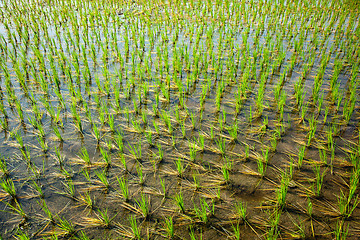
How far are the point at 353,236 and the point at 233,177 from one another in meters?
0.90

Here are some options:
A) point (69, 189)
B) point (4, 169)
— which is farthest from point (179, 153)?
point (4, 169)

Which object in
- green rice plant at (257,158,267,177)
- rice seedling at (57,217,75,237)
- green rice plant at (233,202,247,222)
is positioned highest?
green rice plant at (257,158,267,177)

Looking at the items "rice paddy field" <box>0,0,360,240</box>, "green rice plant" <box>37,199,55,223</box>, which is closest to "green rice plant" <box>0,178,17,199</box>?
"rice paddy field" <box>0,0,360,240</box>

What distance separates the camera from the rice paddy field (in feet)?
5.77

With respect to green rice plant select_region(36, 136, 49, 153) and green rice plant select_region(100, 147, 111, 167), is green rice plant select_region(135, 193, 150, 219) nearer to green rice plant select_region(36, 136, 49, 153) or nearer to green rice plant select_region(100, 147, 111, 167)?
green rice plant select_region(100, 147, 111, 167)

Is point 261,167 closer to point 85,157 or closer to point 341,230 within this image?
point 341,230

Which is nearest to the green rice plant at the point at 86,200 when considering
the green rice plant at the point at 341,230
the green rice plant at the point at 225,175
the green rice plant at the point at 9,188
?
the green rice plant at the point at 9,188

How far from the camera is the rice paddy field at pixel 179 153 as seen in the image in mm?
1759

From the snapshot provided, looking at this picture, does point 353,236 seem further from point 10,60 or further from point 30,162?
point 10,60

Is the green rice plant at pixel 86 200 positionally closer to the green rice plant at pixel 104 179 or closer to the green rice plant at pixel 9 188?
the green rice plant at pixel 104 179

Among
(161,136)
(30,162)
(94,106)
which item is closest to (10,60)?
(94,106)

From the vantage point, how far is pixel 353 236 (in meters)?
1.63

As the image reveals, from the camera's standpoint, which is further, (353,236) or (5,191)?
(5,191)

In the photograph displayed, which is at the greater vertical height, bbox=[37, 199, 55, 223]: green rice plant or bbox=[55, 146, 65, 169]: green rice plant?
bbox=[55, 146, 65, 169]: green rice plant
